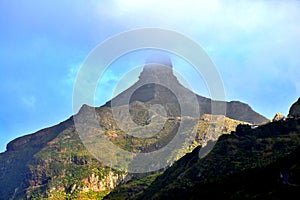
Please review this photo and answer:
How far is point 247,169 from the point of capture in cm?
14375

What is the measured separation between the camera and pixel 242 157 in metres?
171

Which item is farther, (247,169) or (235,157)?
(235,157)

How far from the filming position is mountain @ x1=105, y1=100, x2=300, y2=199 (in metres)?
112

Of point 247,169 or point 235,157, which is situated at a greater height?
point 235,157

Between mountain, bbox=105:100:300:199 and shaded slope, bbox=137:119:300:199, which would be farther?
shaded slope, bbox=137:119:300:199

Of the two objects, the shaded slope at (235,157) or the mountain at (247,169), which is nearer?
the mountain at (247,169)

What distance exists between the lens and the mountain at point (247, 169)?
367ft

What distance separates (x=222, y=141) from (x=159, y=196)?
40.1 metres

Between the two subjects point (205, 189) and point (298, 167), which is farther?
point (205, 189)

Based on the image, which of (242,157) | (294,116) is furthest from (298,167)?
(294,116)

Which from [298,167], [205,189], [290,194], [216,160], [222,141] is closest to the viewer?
[290,194]

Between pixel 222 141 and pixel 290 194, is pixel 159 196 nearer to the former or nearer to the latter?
pixel 222 141

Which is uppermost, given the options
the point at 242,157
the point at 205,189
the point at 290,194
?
the point at 242,157

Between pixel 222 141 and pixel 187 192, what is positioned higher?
pixel 222 141
